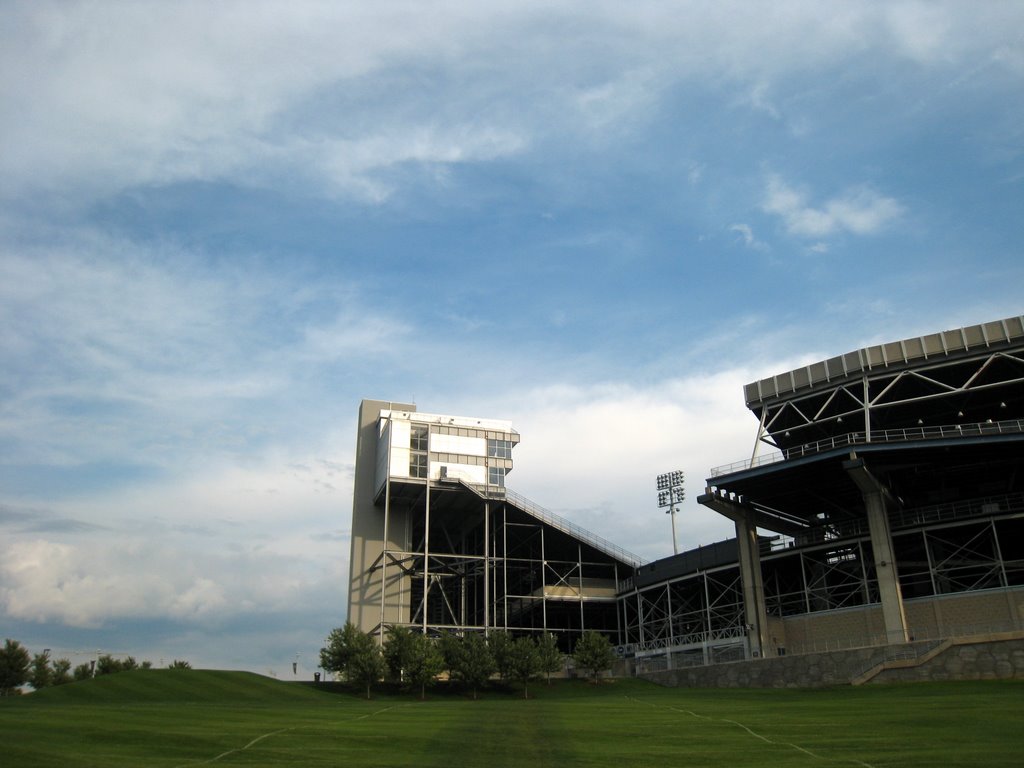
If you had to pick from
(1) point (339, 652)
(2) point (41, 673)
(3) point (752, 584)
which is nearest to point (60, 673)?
(2) point (41, 673)

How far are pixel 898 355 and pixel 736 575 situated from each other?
23159 mm

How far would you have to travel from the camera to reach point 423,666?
179 feet

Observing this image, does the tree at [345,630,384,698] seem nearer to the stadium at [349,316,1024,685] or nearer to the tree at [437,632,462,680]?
the tree at [437,632,462,680]

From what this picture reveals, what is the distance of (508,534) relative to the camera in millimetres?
78125

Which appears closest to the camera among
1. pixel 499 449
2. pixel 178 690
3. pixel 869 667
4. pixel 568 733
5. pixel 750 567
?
pixel 568 733

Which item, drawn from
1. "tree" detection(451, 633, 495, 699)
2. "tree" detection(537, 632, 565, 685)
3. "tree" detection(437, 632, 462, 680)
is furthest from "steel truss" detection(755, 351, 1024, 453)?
"tree" detection(437, 632, 462, 680)

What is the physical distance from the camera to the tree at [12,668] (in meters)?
63.8

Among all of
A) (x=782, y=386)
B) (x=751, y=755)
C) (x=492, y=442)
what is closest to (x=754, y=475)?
(x=782, y=386)

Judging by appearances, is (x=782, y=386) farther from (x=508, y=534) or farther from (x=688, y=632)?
(x=508, y=534)

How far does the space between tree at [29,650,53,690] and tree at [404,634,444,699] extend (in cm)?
3290

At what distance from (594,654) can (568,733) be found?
3489 cm

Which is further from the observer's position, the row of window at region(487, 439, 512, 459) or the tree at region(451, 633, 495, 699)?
the row of window at region(487, 439, 512, 459)

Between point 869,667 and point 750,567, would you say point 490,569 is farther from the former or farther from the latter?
point 869,667

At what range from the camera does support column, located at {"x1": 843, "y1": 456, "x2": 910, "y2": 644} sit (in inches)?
1903
